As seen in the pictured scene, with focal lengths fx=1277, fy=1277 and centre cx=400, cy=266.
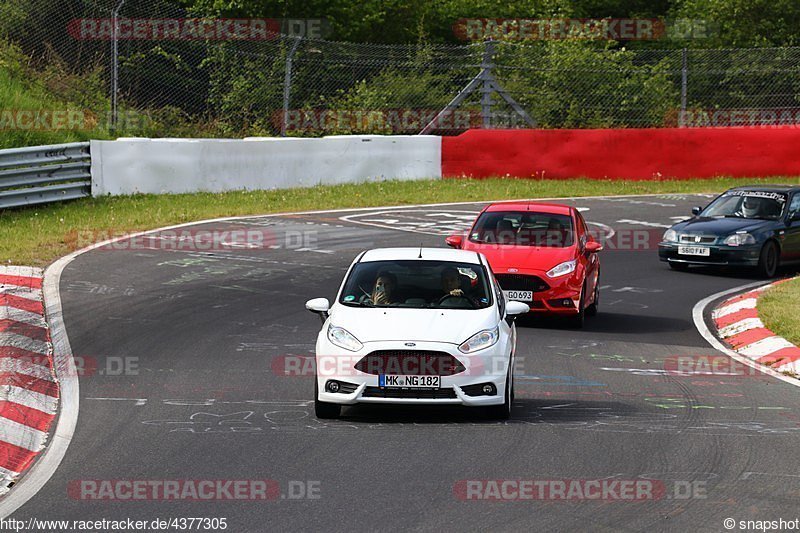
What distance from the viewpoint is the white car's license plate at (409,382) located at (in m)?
9.66

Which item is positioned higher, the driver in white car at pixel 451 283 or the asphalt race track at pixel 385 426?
the driver in white car at pixel 451 283

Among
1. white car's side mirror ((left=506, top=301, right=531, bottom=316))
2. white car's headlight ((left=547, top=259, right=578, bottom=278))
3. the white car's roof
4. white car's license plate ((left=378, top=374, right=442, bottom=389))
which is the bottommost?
white car's headlight ((left=547, top=259, right=578, bottom=278))

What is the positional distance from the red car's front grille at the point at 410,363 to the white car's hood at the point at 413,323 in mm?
119

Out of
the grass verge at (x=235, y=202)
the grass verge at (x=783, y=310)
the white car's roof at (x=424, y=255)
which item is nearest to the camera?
the white car's roof at (x=424, y=255)

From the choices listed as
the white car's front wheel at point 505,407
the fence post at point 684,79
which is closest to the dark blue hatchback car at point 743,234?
the fence post at point 684,79

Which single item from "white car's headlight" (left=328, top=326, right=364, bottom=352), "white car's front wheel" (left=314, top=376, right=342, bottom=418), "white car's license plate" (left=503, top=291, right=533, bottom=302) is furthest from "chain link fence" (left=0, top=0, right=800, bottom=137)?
"white car's front wheel" (left=314, top=376, right=342, bottom=418)

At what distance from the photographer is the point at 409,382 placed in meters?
9.66

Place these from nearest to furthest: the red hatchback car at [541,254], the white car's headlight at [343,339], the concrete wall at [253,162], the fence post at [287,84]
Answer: the white car's headlight at [343,339]
the red hatchback car at [541,254]
the concrete wall at [253,162]
the fence post at [287,84]

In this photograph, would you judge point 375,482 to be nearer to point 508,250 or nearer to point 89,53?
point 508,250

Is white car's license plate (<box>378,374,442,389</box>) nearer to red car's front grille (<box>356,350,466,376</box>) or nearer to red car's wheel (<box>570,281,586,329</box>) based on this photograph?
red car's front grille (<box>356,350,466,376</box>)

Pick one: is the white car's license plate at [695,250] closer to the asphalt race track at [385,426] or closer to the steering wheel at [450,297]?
the asphalt race track at [385,426]

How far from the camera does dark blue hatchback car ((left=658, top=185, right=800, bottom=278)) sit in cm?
2053

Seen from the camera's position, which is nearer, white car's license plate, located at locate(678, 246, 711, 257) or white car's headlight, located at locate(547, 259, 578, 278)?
white car's headlight, located at locate(547, 259, 578, 278)

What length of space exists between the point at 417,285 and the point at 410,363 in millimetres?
1399
